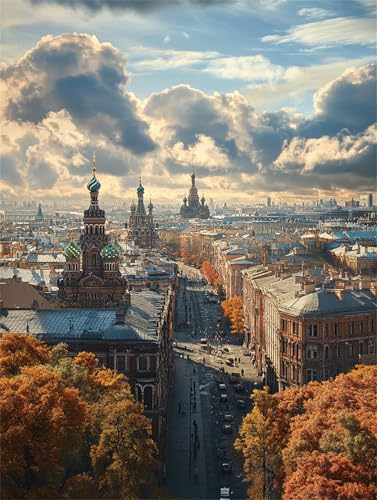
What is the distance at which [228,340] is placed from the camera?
106875mm

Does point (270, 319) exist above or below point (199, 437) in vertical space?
above

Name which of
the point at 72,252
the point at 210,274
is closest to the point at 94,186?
the point at 72,252

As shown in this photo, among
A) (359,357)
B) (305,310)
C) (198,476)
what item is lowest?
(198,476)

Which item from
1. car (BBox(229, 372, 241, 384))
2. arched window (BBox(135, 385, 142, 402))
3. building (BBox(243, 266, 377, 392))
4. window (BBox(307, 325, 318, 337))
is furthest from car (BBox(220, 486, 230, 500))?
car (BBox(229, 372, 241, 384))

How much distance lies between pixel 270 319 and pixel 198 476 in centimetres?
2704

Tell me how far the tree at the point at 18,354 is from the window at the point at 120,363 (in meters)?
8.68

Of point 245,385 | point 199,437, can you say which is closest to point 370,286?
Answer: point 245,385

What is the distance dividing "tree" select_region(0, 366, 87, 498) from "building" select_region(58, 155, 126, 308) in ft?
154

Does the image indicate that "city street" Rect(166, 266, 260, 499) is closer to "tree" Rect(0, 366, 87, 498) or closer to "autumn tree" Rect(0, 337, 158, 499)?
"autumn tree" Rect(0, 337, 158, 499)

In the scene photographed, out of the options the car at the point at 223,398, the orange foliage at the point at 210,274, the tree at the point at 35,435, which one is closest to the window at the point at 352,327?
the car at the point at 223,398

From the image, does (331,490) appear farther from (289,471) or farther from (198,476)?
(198,476)

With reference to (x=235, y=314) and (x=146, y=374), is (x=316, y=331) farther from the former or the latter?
(x=235, y=314)

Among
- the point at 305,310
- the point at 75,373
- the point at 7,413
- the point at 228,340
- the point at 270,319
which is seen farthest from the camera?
the point at 228,340

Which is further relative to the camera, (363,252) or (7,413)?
(363,252)
